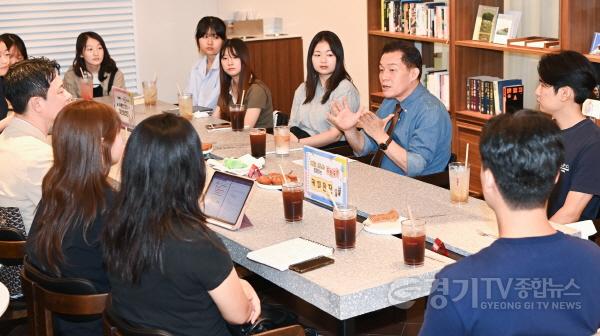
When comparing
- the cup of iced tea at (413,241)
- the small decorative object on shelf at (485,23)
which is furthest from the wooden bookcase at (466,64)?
the cup of iced tea at (413,241)

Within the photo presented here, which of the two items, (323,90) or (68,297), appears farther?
(323,90)

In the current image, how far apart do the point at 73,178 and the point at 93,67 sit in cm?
400

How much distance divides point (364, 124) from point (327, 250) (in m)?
1.46

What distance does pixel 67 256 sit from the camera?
9.53 feet

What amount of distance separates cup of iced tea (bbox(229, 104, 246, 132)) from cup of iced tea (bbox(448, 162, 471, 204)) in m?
1.83

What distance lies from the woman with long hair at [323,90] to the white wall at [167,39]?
12.8ft

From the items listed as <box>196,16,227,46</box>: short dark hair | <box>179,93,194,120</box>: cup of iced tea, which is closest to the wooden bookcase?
<box>196,16,227,46</box>: short dark hair

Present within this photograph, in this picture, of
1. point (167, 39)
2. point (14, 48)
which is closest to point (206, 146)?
point (14, 48)

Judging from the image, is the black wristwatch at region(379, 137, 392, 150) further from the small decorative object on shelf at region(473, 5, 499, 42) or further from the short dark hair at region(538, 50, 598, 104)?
the small decorative object on shelf at region(473, 5, 499, 42)

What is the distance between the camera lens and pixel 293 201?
10.7 feet

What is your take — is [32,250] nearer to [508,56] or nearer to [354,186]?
[354,186]

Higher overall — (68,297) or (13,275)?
(68,297)

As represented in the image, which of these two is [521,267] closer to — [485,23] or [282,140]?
[282,140]

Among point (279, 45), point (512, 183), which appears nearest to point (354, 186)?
point (512, 183)
